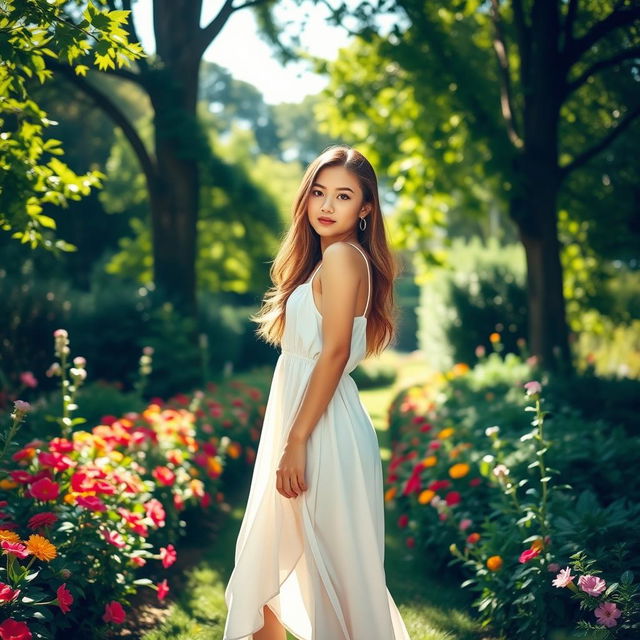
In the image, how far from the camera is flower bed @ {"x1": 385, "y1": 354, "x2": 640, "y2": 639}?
10.0 ft

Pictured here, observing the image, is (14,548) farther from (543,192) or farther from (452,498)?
(543,192)

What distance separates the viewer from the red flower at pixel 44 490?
312cm

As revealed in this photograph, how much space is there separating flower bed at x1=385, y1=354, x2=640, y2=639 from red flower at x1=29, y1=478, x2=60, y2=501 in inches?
75.2

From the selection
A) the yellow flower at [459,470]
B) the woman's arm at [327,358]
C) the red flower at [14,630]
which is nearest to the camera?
the red flower at [14,630]

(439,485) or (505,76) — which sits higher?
(505,76)

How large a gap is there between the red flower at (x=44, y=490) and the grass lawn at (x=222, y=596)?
2.86ft

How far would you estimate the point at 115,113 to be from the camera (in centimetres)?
791

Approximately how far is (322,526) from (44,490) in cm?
129

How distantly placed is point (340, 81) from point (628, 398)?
609cm

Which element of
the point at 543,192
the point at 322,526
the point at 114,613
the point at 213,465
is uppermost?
the point at 543,192

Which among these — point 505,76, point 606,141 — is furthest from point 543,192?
point 505,76

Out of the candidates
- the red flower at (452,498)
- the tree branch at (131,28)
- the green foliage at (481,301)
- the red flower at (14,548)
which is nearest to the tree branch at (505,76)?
the green foliage at (481,301)

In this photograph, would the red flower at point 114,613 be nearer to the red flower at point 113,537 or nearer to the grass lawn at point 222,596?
the red flower at point 113,537

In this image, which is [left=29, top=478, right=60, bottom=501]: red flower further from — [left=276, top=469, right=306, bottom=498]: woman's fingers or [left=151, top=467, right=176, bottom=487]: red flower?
[left=151, top=467, right=176, bottom=487]: red flower
